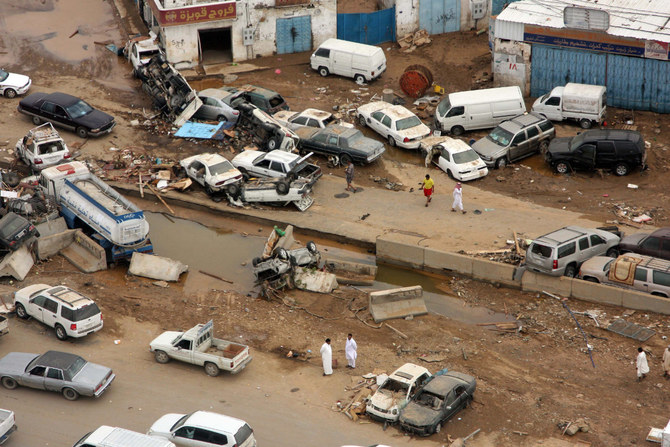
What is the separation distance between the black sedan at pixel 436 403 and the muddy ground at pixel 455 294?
0.43m

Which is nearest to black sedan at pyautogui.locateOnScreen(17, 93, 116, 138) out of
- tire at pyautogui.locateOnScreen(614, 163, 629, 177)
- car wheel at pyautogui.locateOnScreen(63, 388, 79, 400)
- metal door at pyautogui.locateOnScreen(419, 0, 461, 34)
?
car wheel at pyautogui.locateOnScreen(63, 388, 79, 400)

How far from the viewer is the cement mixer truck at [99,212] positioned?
94.4 ft

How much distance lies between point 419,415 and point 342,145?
15325mm

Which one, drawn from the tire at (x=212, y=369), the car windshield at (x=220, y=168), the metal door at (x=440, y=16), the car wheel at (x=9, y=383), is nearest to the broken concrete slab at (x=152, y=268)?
the car windshield at (x=220, y=168)

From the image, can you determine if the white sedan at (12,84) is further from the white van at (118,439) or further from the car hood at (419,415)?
the car hood at (419,415)

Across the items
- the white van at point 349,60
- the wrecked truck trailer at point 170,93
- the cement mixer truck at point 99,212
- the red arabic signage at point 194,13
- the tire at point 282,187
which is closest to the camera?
the cement mixer truck at point 99,212

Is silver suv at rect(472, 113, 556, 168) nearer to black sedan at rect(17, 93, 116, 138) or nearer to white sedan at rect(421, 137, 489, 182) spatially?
white sedan at rect(421, 137, 489, 182)

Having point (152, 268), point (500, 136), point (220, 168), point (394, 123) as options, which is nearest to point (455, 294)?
point (500, 136)

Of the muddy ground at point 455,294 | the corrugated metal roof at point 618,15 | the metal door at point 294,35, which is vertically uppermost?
the corrugated metal roof at point 618,15

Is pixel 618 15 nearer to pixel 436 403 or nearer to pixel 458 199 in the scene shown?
pixel 458 199

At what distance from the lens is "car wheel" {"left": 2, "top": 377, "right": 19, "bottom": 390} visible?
22891 millimetres

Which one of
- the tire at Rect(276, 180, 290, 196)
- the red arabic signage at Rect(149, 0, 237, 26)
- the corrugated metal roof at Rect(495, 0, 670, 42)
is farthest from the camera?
the red arabic signage at Rect(149, 0, 237, 26)

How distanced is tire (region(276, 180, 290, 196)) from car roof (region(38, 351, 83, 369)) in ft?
36.6

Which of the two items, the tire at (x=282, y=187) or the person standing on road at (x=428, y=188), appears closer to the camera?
the person standing on road at (x=428, y=188)
